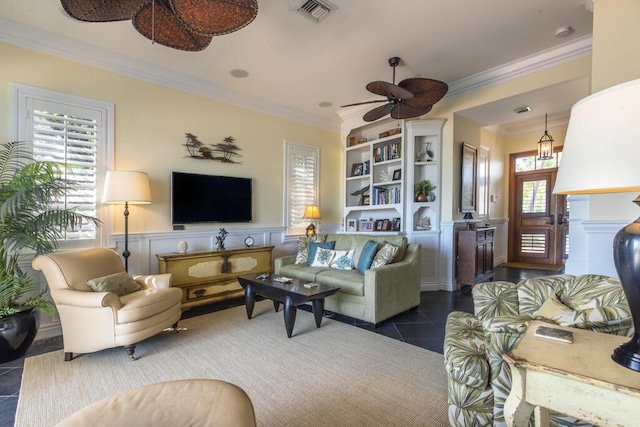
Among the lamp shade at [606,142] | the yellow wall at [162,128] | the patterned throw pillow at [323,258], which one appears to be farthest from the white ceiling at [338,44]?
the patterned throw pillow at [323,258]

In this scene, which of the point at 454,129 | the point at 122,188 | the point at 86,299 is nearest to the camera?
the point at 86,299

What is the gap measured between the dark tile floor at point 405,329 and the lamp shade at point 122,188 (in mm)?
1460

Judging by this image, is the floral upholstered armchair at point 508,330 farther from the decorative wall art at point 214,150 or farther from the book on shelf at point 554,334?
the decorative wall art at point 214,150

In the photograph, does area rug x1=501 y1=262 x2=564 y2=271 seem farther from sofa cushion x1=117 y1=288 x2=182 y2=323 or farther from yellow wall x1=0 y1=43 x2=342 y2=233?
sofa cushion x1=117 y1=288 x2=182 y2=323

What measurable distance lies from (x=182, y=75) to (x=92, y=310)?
9.97 ft

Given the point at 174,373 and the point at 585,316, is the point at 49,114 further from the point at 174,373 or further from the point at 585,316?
the point at 585,316

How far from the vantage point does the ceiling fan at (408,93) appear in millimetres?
3051

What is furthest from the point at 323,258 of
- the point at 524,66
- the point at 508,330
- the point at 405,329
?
→ the point at 524,66

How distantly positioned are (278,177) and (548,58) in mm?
3932

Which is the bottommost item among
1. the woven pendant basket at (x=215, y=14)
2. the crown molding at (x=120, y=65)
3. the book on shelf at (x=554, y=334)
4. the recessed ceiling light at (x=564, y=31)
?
the book on shelf at (x=554, y=334)

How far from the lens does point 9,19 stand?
2840mm

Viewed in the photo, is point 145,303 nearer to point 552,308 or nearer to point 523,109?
point 552,308

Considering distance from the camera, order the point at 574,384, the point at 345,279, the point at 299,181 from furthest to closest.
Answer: the point at 299,181 < the point at 345,279 < the point at 574,384

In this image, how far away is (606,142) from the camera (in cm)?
97
